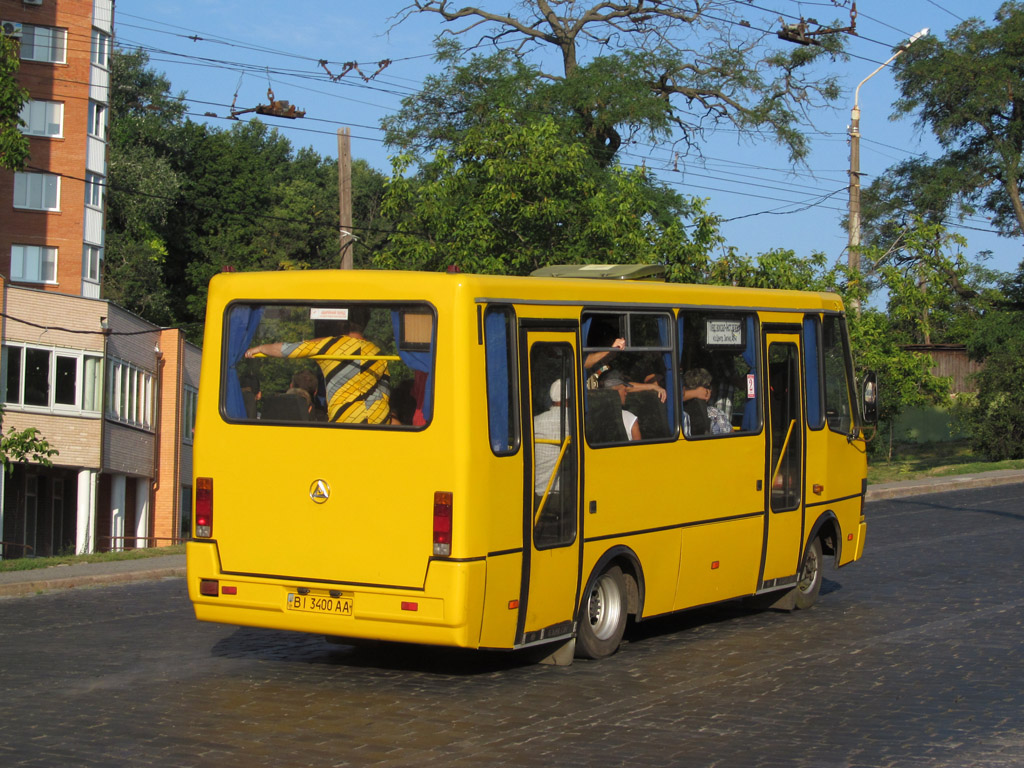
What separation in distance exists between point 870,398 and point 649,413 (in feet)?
12.0

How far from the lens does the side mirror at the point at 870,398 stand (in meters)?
13.7

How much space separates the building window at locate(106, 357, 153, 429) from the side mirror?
32.9 meters

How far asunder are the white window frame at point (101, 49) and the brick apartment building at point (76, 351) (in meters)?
0.07

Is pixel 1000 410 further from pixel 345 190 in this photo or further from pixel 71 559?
pixel 71 559

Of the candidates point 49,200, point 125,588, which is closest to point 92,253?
point 49,200

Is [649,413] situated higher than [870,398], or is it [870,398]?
[870,398]

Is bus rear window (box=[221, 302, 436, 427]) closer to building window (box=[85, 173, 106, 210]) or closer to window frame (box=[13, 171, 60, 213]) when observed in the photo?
window frame (box=[13, 171, 60, 213])

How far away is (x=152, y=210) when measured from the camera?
7494 centimetres

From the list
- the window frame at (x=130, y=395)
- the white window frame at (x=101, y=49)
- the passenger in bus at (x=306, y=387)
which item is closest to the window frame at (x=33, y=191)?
the white window frame at (x=101, y=49)

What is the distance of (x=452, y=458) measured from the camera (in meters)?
8.98

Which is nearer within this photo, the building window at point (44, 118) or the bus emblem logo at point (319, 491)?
the bus emblem logo at point (319, 491)

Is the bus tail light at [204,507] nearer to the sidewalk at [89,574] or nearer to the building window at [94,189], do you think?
the sidewalk at [89,574]

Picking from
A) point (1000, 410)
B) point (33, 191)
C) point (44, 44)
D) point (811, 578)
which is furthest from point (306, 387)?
point (44, 44)

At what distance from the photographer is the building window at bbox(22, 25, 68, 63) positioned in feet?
189
